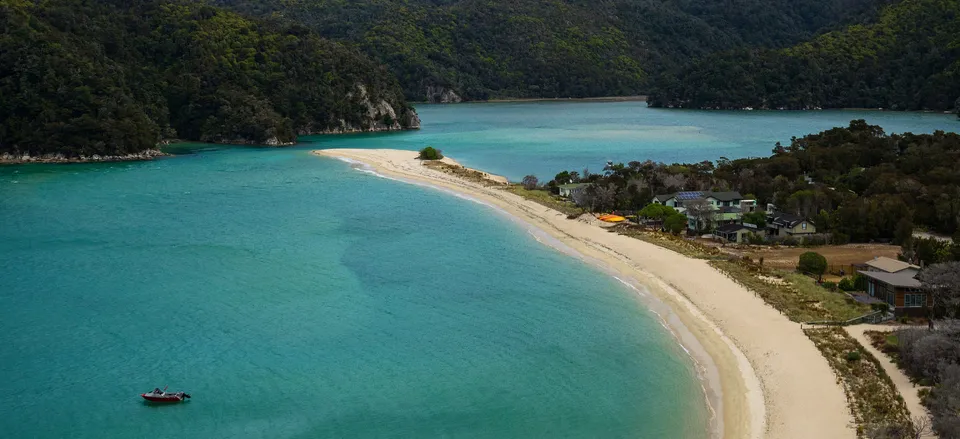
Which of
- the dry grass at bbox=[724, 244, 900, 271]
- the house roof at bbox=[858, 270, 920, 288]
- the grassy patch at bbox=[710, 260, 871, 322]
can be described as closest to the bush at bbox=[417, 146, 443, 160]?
the dry grass at bbox=[724, 244, 900, 271]

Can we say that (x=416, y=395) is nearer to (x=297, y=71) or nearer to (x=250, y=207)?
(x=250, y=207)

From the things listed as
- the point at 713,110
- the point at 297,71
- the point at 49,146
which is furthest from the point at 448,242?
the point at 713,110

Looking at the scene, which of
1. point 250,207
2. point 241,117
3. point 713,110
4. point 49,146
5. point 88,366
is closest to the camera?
point 88,366

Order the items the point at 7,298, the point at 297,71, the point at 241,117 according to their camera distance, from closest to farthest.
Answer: the point at 7,298 → the point at 241,117 → the point at 297,71

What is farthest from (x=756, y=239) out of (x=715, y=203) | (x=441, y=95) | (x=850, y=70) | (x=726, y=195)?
(x=441, y=95)

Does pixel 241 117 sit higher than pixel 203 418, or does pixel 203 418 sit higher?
pixel 241 117

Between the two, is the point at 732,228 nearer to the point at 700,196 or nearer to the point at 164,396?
the point at 700,196
